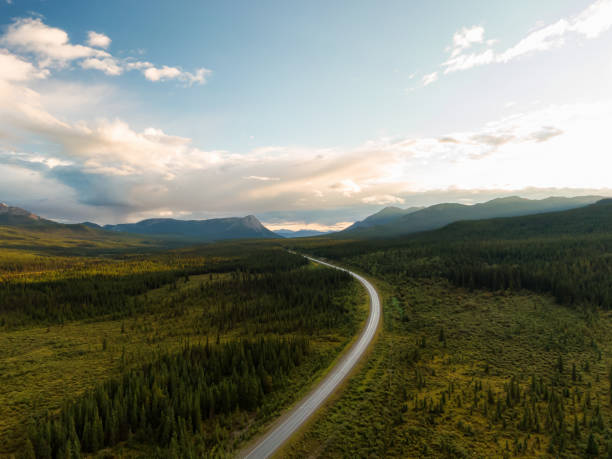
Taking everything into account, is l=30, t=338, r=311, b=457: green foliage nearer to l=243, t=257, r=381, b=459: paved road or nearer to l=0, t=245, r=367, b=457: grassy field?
l=0, t=245, r=367, b=457: grassy field

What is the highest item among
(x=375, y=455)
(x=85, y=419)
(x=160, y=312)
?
(x=85, y=419)

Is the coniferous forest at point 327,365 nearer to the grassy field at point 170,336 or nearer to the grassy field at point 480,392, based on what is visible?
the grassy field at point 480,392

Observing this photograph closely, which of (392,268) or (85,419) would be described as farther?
(392,268)

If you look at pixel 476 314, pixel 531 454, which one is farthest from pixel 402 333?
pixel 531 454

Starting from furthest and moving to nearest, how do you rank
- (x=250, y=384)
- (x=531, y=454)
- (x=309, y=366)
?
(x=309, y=366) < (x=250, y=384) < (x=531, y=454)

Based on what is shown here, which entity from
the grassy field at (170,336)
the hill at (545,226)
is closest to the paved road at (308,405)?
the grassy field at (170,336)

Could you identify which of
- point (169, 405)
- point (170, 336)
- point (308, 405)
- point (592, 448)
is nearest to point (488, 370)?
point (592, 448)

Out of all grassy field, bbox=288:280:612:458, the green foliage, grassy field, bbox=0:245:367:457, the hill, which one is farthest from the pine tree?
the hill

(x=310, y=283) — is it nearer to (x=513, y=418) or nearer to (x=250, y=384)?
(x=250, y=384)
